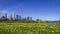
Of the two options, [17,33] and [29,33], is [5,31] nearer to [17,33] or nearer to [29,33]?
[17,33]

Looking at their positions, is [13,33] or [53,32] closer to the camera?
[13,33]

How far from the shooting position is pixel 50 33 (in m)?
17.1

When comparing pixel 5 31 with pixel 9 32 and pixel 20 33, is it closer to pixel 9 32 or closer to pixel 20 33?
pixel 9 32

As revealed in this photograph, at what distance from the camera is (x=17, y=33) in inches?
645

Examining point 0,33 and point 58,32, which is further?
point 58,32

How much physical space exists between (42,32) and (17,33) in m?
2.74

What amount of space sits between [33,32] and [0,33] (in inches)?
133

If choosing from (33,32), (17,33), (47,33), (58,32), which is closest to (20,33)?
(17,33)

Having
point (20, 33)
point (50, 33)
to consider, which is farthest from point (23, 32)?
point (50, 33)

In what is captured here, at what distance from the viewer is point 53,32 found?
17.5 m

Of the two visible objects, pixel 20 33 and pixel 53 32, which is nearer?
pixel 20 33

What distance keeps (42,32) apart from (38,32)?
0.48 meters

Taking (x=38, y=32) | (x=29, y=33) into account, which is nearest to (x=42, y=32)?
(x=38, y=32)

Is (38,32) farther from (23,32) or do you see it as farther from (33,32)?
(23,32)
